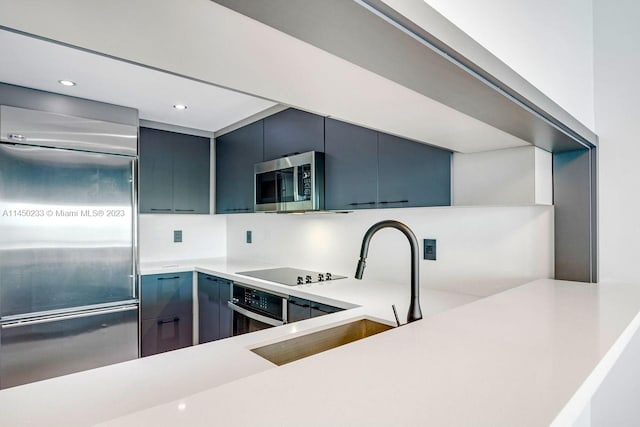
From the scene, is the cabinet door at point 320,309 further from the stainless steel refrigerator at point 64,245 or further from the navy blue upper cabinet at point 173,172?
the navy blue upper cabinet at point 173,172

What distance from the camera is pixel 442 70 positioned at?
2.38ft

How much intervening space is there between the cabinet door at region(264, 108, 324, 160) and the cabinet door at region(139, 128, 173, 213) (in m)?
1.04

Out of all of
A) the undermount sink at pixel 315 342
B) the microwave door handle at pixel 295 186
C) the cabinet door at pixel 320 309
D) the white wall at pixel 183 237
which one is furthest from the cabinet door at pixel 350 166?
the white wall at pixel 183 237

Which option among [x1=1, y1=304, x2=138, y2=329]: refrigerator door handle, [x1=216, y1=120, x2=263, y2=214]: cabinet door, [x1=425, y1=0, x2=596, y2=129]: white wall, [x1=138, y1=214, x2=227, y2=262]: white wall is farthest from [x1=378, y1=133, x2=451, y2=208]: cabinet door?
[x1=138, y1=214, x2=227, y2=262]: white wall

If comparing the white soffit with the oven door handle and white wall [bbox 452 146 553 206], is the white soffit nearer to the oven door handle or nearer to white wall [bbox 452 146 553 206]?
white wall [bbox 452 146 553 206]

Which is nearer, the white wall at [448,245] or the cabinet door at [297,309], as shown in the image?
the white wall at [448,245]

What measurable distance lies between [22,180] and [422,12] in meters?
2.77

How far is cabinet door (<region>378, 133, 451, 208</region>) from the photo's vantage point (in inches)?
72.2

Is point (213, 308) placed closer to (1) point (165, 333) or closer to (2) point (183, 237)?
(1) point (165, 333)

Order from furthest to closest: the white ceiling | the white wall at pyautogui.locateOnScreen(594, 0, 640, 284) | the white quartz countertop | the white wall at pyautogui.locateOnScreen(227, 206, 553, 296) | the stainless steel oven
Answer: the stainless steel oven, the white ceiling, the white wall at pyautogui.locateOnScreen(227, 206, 553, 296), the white wall at pyautogui.locateOnScreen(594, 0, 640, 284), the white quartz countertop

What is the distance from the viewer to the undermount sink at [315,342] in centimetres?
124

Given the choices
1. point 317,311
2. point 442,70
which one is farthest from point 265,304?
point 442,70

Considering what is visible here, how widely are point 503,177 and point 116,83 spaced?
2.45m

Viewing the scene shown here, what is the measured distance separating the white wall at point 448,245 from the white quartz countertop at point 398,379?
0.48 metres
